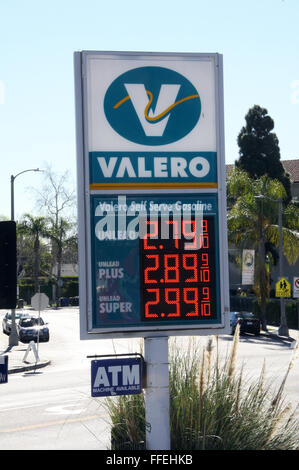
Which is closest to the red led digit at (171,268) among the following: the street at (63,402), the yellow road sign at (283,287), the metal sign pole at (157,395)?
the metal sign pole at (157,395)

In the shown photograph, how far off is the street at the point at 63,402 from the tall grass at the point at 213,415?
577 millimetres

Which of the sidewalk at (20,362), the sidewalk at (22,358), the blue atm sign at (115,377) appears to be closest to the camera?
the blue atm sign at (115,377)

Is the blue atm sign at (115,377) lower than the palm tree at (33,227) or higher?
lower

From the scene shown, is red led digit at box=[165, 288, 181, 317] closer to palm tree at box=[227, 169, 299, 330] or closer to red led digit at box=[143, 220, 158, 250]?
red led digit at box=[143, 220, 158, 250]

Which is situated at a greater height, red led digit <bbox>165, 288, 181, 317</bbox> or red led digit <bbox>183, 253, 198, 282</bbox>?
red led digit <bbox>183, 253, 198, 282</bbox>

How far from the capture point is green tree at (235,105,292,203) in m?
48.6

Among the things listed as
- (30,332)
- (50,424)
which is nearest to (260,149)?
(30,332)

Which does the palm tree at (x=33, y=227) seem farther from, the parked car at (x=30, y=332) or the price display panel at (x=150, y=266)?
the price display panel at (x=150, y=266)

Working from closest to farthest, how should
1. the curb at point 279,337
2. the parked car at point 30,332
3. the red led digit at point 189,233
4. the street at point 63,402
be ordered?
the red led digit at point 189,233, the street at point 63,402, the curb at point 279,337, the parked car at point 30,332

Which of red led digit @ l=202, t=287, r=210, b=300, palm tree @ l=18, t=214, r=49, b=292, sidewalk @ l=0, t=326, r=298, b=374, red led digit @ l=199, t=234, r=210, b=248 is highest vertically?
palm tree @ l=18, t=214, r=49, b=292

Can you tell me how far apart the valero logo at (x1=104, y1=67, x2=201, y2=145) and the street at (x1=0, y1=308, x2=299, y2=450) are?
9.50ft

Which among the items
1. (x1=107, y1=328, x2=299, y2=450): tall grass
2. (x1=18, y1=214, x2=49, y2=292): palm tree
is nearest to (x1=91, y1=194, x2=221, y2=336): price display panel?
(x1=107, y1=328, x2=299, y2=450): tall grass

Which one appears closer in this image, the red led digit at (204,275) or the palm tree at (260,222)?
the red led digit at (204,275)

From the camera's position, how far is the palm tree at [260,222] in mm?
41031
